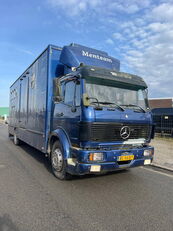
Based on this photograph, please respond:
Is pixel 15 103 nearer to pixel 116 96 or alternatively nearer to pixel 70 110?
pixel 70 110

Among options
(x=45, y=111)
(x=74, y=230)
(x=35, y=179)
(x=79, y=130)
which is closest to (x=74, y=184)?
(x=35, y=179)

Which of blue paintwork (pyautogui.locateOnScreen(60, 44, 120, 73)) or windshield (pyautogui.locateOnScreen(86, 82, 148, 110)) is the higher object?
blue paintwork (pyautogui.locateOnScreen(60, 44, 120, 73))

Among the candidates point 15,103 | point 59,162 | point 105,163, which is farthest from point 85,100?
point 15,103

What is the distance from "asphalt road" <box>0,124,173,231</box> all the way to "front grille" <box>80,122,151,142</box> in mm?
1163

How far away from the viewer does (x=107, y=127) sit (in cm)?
425

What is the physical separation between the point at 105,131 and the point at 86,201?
147 centimetres

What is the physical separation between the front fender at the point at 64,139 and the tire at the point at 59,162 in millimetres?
172

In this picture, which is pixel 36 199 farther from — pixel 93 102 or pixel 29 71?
pixel 29 71

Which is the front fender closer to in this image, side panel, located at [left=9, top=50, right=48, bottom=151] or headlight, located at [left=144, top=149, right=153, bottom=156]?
side panel, located at [left=9, top=50, right=48, bottom=151]

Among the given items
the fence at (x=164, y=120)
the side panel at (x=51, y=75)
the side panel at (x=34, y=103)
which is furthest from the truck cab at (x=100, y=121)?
the fence at (x=164, y=120)

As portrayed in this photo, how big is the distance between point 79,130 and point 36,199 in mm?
1610

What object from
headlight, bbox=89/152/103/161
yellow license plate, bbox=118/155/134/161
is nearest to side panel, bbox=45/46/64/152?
headlight, bbox=89/152/103/161

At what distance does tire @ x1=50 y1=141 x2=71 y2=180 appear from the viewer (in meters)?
4.65

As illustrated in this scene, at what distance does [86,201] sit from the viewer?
3.71 meters
